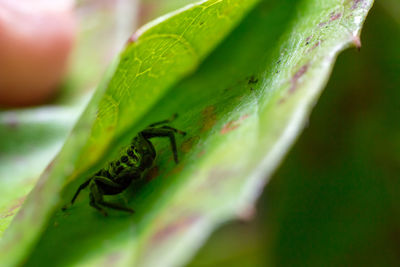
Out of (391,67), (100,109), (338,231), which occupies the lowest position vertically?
(338,231)

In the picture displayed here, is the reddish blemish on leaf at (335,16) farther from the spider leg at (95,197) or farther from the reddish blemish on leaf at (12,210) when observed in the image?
the reddish blemish on leaf at (12,210)

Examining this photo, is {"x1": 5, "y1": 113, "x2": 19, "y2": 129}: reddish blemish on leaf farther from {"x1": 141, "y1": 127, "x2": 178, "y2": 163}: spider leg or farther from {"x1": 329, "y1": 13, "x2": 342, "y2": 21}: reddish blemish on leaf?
{"x1": 329, "y1": 13, "x2": 342, "y2": 21}: reddish blemish on leaf

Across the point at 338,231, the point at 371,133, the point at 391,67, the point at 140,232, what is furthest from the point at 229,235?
the point at 140,232

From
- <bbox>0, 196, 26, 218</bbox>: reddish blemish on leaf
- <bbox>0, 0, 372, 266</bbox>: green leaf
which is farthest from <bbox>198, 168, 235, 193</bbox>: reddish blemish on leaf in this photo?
<bbox>0, 196, 26, 218</bbox>: reddish blemish on leaf

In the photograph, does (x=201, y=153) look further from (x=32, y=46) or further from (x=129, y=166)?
(x=32, y=46)

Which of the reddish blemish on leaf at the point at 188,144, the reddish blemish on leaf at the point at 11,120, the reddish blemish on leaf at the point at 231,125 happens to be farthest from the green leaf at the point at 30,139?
the reddish blemish on leaf at the point at 231,125

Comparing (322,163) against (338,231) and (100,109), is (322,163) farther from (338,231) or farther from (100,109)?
(100,109)

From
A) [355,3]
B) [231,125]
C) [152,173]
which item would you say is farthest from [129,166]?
[355,3]
